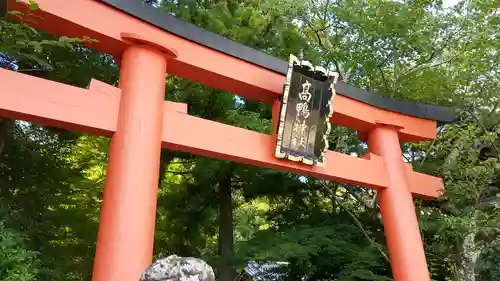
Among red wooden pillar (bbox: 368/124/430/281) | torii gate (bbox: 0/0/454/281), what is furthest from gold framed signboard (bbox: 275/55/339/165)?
red wooden pillar (bbox: 368/124/430/281)

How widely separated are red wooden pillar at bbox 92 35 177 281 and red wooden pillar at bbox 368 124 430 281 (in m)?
3.47

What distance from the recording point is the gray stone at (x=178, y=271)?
1.71 m

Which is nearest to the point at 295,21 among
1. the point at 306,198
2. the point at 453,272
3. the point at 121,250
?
the point at 306,198

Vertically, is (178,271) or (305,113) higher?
(305,113)

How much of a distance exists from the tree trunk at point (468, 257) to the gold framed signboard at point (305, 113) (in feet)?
8.71

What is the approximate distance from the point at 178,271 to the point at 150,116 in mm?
2440

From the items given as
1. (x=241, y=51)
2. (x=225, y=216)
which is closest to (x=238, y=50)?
(x=241, y=51)

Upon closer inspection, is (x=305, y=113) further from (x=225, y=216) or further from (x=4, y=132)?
(x=4, y=132)

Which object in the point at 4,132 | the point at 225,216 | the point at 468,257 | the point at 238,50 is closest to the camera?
the point at 238,50

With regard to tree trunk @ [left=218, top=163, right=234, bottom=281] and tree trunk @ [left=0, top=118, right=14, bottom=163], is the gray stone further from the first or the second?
tree trunk @ [left=218, top=163, right=234, bottom=281]

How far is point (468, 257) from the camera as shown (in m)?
6.01

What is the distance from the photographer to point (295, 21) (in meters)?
8.07

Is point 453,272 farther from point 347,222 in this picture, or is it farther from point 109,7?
point 109,7

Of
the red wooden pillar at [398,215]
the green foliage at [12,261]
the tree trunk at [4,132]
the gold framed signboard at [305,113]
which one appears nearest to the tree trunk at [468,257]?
the red wooden pillar at [398,215]
